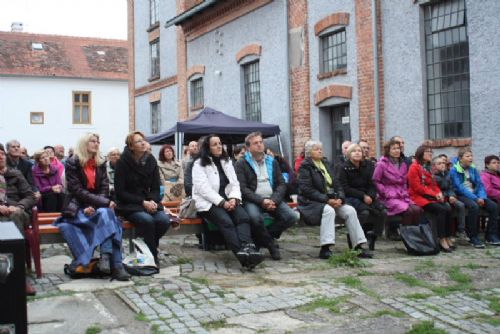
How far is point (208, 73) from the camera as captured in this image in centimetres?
2145

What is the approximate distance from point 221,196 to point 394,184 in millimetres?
2843

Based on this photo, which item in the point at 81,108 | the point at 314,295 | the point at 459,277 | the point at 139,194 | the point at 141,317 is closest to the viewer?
the point at 141,317

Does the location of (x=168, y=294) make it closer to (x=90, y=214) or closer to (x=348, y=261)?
(x=90, y=214)

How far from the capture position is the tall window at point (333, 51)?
1515 centimetres

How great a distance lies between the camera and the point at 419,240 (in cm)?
887

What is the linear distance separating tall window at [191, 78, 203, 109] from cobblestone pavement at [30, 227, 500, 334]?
46.2ft

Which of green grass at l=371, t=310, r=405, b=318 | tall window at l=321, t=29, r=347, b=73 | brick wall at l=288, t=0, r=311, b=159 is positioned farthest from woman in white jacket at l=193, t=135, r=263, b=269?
brick wall at l=288, t=0, r=311, b=159

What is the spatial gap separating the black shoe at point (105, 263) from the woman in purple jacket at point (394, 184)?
14.1ft

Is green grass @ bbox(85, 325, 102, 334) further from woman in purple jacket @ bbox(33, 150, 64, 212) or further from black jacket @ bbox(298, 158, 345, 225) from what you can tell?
woman in purple jacket @ bbox(33, 150, 64, 212)

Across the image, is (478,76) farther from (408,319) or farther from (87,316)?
Result: (87,316)

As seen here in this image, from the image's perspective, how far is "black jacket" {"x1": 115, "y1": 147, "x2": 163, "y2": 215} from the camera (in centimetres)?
767

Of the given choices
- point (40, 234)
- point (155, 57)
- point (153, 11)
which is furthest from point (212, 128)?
point (153, 11)

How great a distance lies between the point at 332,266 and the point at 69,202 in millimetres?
3373

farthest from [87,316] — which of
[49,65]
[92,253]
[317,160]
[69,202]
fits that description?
[49,65]
